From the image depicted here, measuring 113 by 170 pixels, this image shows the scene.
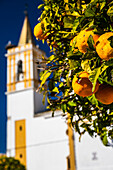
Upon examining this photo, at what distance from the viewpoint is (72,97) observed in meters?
1.82

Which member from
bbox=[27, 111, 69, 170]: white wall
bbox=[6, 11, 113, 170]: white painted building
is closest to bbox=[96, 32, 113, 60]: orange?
bbox=[6, 11, 113, 170]: white painted building

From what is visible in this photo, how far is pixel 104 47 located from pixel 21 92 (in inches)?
924

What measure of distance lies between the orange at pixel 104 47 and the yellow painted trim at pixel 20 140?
21203 mm

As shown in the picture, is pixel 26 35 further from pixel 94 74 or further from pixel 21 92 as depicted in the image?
pixel 94 74

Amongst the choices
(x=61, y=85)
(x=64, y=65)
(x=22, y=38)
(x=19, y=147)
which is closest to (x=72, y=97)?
(x=61, y=85)

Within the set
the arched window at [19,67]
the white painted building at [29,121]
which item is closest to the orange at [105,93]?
the white painted building at [29,121]

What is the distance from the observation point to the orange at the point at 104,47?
108 cm

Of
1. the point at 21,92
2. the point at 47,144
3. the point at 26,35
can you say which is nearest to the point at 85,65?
the point at 47,144

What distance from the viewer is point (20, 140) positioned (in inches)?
875

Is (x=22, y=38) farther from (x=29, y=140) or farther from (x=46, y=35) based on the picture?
(x=46, y=35)

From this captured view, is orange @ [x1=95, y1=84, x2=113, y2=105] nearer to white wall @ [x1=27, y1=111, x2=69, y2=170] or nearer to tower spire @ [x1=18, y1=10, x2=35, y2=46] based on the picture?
white wall @ [x1=27, y1=111, x2=69, y2=170]

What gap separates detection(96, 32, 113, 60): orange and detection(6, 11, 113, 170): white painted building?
53.7ft

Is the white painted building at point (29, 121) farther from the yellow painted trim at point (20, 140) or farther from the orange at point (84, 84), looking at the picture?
the orange at point (84, 84)

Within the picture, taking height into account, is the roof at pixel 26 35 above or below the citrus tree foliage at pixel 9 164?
above
